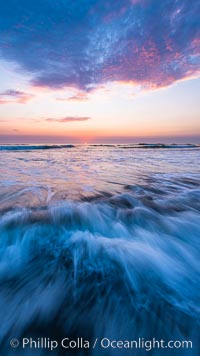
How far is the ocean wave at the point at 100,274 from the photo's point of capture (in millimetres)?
1469

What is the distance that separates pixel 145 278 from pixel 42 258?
1.13 metres

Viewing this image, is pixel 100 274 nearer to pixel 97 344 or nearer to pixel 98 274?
pixel 98 274

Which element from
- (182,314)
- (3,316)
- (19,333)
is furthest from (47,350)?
(182,314)

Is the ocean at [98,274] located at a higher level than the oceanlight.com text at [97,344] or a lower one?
higher

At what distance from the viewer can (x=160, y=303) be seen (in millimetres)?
1603

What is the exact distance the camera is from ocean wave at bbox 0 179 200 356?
1.47 metres

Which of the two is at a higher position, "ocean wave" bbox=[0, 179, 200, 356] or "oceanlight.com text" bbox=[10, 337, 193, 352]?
"ocean wave" bbox=[0, 179, 200, 356]

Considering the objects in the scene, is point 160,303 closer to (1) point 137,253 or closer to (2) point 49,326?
(1) point 137,253

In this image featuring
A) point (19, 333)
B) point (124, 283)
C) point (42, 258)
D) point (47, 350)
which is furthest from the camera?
point (42, 258)

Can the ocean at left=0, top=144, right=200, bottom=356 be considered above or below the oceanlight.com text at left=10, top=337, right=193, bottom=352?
above

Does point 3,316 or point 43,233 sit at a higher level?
point 43,233

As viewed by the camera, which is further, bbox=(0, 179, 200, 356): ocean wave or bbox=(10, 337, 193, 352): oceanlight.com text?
bbox=(0, 179, 200, 356): ocean wave

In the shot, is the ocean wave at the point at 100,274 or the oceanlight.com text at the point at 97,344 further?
the ocean wave at the point at 100,274

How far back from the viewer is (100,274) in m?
1.86
